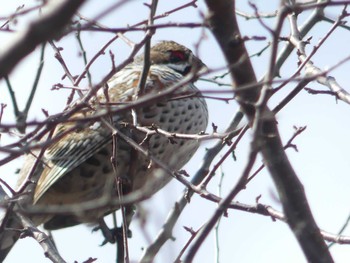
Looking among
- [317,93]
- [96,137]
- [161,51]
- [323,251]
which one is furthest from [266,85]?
[161,51]

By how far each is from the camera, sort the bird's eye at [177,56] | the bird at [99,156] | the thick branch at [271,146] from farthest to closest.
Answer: the bird's eye at [177,56], the bird at [99,156], the thick branch at [271,146]

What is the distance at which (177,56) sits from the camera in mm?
9242

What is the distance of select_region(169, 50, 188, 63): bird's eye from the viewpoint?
30.1 ft

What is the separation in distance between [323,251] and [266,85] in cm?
104

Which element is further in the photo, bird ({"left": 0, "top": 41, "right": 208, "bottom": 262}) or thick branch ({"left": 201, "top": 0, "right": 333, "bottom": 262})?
bird ({"left": 0, "top": 41, "right": 208, "bottom": 262})

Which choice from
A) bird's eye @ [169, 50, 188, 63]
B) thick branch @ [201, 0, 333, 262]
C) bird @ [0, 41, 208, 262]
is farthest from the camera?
bird's eye @ [169, 50, 188, 63]

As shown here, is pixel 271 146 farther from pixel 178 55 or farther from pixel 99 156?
pixel 178 55

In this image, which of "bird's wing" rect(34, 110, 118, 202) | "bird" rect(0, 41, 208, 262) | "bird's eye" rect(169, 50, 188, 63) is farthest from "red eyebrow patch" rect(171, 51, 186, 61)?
"bird's wing" rect(34, 110, 118, 202)

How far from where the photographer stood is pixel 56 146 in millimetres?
7887

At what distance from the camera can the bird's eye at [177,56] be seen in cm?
919

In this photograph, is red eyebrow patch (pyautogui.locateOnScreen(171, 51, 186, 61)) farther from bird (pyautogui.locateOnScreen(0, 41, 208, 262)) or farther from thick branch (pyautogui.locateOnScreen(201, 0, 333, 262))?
thick branch (pyautogui.locateOnScreen(201, 0, 333, 262))

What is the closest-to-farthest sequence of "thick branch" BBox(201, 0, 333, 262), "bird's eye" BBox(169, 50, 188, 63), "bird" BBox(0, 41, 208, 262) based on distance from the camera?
"thick branch" BBox(201, 0, 333, 262)
"bird" BBox(0, 41, 208, 262)
"bird's eye" BBox(169, 50, 188, 63)

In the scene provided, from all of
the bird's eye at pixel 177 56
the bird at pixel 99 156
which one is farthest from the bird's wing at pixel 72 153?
the bird's eye at pixel 177 56

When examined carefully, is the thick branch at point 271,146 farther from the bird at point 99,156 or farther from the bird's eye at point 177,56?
the bird's eye at point 177,56
